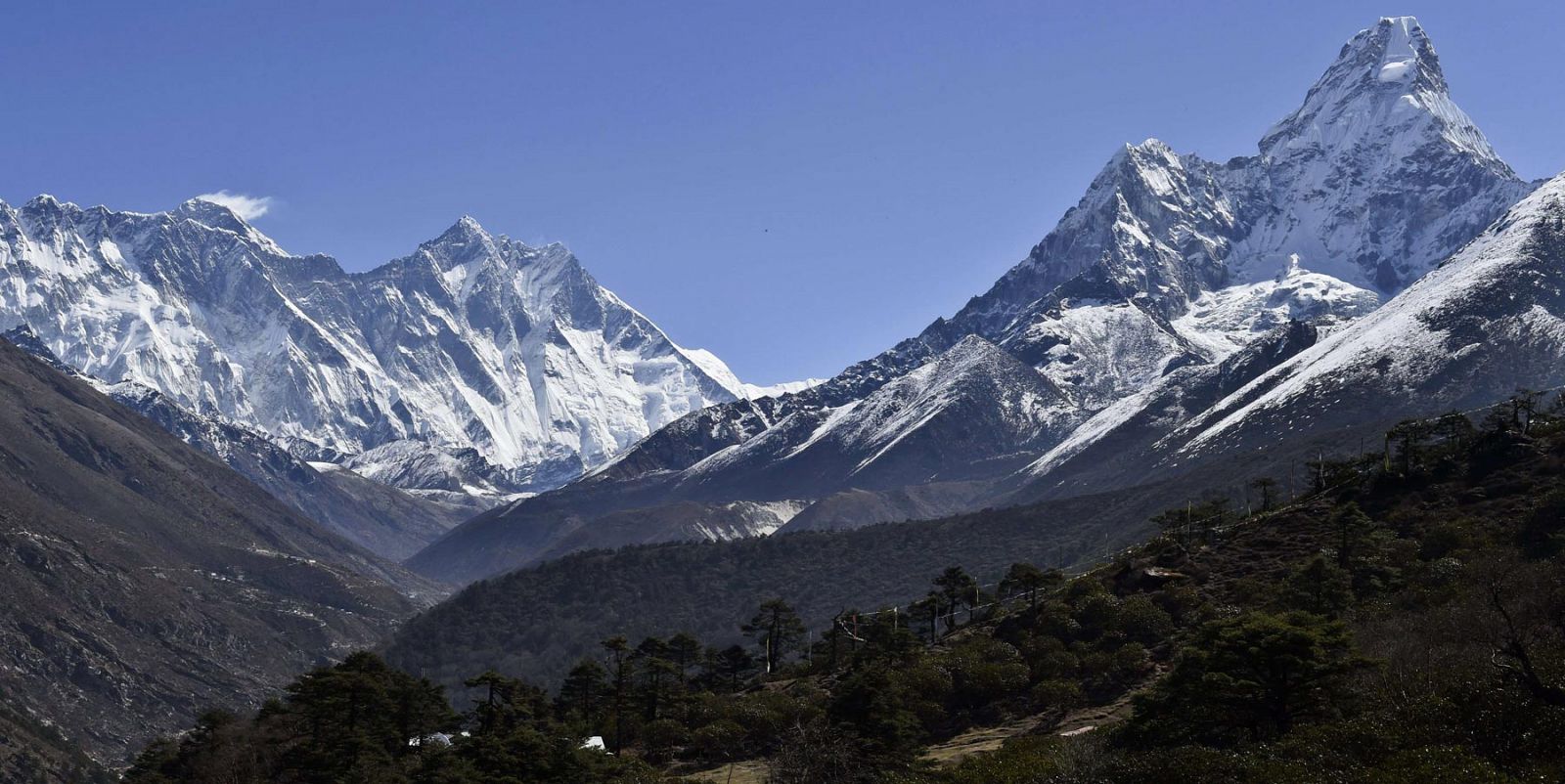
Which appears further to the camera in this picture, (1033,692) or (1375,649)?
(1033,692)

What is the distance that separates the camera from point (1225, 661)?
303ft

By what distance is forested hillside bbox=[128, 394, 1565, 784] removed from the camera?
268 feet

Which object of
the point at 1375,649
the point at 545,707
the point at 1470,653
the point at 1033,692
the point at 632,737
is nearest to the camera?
the point at 1470,653

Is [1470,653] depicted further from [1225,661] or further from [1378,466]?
[1378,466]

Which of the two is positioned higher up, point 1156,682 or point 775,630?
point 775,630

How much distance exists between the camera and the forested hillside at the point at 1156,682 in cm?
8169

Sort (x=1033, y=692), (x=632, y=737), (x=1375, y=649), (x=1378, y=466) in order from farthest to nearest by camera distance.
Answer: (x=1378, y=466) < (x=632, y=737) < (x=1033, y=692) < (x=1375, y=649)

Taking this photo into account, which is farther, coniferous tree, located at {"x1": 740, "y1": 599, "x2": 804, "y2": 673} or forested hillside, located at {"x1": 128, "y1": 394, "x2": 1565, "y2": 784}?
coniferous tree, located at {"x1": 740, "y1": 599, "x2": 804, "y2": 673}

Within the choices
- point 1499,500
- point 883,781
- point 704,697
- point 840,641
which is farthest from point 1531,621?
point 840,641

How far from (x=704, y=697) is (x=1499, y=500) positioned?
267ft

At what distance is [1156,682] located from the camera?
117250 millimetres

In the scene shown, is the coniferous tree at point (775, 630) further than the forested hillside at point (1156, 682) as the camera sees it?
Yes

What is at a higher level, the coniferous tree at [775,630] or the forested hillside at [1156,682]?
the coniferous tree at [775,630]

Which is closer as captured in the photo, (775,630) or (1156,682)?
(1156,682)
